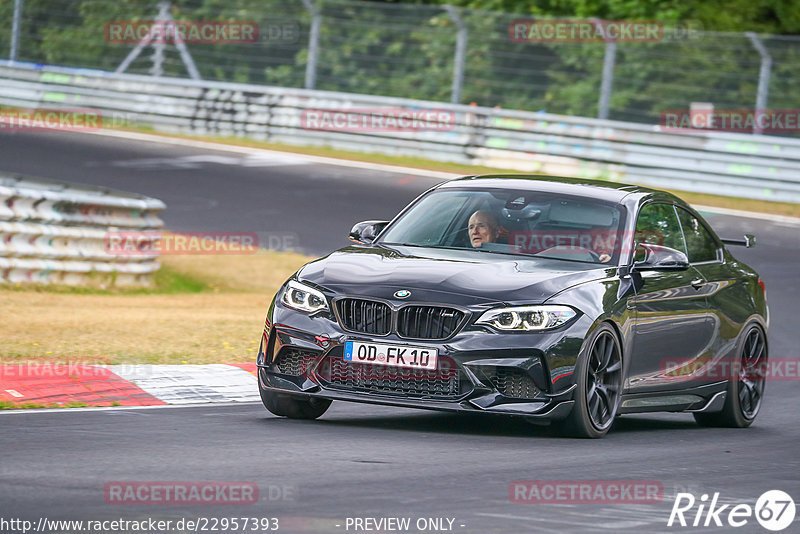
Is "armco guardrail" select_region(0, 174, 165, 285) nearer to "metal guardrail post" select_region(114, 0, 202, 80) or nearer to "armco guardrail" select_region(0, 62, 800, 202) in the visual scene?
"armco guardrail" select_region(0, 62, 800, 202)

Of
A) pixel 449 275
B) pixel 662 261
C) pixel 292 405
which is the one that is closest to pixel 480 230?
pixel 449 275

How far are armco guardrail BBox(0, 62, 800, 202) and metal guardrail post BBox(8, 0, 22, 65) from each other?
1.79 ft

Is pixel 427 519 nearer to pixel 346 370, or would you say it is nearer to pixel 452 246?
pixel 346 370

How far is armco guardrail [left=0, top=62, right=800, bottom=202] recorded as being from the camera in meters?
24.5

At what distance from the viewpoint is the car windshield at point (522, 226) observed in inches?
366

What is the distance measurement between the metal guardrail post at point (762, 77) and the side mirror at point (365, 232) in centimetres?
1598

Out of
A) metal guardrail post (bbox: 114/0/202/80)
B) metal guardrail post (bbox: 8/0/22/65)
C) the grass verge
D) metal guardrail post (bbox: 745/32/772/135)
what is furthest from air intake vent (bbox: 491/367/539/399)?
metal guardrail post (bbox: 8/0/22/65)

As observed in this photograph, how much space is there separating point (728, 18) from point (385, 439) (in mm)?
25924

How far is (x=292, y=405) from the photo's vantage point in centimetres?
902

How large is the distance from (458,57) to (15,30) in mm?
9816

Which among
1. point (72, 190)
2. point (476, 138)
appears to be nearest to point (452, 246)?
point (72, 190)

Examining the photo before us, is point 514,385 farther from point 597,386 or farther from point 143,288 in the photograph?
point 143,288

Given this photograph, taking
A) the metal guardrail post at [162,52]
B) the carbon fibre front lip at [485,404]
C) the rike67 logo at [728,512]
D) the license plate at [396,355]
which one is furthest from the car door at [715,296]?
the metal guardrail post at [162,52]

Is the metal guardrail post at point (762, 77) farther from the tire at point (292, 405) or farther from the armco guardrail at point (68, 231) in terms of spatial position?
the tire at point (292, 405)
